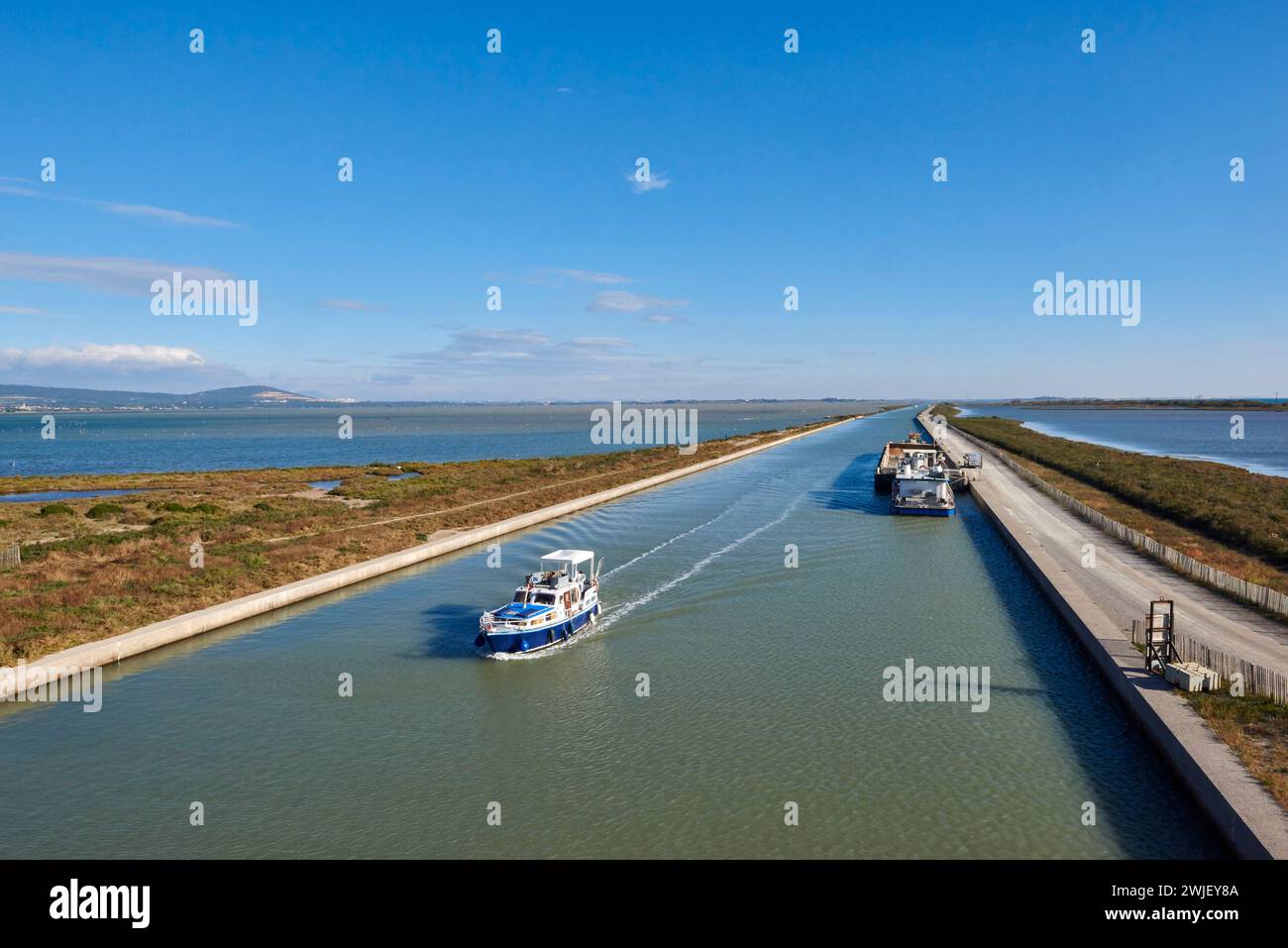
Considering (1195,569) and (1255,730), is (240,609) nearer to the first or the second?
(1255,730)

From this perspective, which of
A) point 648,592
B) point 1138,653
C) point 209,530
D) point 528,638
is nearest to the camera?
point 1138,653

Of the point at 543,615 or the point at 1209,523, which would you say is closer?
the point at 543,615

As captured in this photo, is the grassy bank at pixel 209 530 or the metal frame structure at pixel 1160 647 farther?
the grassy bank at pixel 209 530

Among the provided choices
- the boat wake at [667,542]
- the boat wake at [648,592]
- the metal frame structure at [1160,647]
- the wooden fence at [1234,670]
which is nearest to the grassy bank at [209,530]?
the boat wake at [667,542]

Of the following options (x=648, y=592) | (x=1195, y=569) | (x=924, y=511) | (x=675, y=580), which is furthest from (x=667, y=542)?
(x=1195, y=569)

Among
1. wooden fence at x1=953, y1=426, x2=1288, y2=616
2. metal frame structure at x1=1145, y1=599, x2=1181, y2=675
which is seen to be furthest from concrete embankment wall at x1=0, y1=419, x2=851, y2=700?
wooden fence at x1=953, y1=426, x2=1288, y2=616

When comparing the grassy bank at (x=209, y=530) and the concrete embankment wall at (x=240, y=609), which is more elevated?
the grassy bank at (x=209, y=530)

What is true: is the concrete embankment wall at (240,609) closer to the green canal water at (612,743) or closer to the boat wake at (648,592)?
the green canal water at (612,743)
